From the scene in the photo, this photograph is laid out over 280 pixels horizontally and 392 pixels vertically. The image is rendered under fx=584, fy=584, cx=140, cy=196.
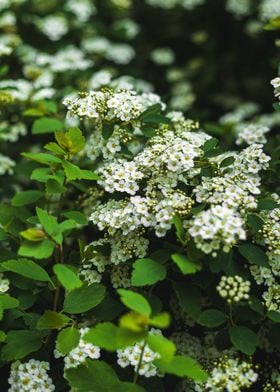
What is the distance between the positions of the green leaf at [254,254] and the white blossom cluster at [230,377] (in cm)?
41

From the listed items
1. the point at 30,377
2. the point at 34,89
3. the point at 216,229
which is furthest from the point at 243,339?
the point at 34,89

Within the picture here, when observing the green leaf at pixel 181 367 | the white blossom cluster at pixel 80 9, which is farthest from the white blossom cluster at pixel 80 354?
the white blossom cluster at pixel 80 9

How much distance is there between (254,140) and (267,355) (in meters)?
1.15

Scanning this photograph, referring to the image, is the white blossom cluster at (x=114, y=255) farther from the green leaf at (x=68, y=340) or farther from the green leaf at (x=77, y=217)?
the green leaf at (x=68, y=340)

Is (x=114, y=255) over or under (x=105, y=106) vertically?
under

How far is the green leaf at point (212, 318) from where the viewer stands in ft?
7.94

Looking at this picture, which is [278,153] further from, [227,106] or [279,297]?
[227,106]

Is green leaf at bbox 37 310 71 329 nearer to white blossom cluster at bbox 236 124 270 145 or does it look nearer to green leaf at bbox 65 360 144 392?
green leaf at bbox 65 360 144 392

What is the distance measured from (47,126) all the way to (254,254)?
155cm

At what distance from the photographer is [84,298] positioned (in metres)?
2.46

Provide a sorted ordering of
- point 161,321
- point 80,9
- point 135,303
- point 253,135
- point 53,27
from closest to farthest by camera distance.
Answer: point 161,321
point 135,303
point 253,135
point 53,27
point 80,9

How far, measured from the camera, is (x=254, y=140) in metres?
3.21

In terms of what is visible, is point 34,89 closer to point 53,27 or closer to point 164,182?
point 53,27

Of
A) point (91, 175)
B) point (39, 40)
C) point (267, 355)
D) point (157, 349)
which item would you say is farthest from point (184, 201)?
point (39, 40)
